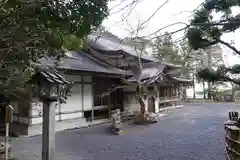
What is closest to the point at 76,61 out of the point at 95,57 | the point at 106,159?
the point at 95,57

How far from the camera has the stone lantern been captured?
4.04 metres

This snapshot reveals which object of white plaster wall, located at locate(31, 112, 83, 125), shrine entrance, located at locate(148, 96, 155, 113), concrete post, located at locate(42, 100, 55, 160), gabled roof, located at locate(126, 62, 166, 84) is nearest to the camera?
concrete post, located at locate(42, 100, 55, 160)

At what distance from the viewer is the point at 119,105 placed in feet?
43.6

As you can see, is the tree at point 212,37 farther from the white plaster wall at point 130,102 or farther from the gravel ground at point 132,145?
the white plaster wall at point 130,102

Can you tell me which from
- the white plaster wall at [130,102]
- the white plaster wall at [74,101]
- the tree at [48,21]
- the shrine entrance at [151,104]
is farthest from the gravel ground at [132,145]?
the shrine entrance at [151,104]

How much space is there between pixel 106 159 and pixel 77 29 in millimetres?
4345

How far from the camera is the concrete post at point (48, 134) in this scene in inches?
158

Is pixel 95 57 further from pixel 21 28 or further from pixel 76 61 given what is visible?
pixel 21 28

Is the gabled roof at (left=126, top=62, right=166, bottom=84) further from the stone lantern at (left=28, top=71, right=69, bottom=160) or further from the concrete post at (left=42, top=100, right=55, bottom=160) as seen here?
the concrete post at (left=42, top=100, right=55, bottom=160)

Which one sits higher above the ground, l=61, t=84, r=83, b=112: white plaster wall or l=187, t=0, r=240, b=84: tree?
l=187, t=0, r=240, b=84: tree

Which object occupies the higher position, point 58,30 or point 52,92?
point 58,30

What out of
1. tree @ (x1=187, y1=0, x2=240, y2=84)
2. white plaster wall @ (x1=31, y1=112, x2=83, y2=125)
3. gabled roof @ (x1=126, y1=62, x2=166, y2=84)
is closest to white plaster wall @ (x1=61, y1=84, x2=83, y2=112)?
white plaster wall @ (x1=31, y1=112, x2=83, y2=125)

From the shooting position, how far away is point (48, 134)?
4066 mm

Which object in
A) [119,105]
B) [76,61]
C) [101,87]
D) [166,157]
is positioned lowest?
[166,157]
